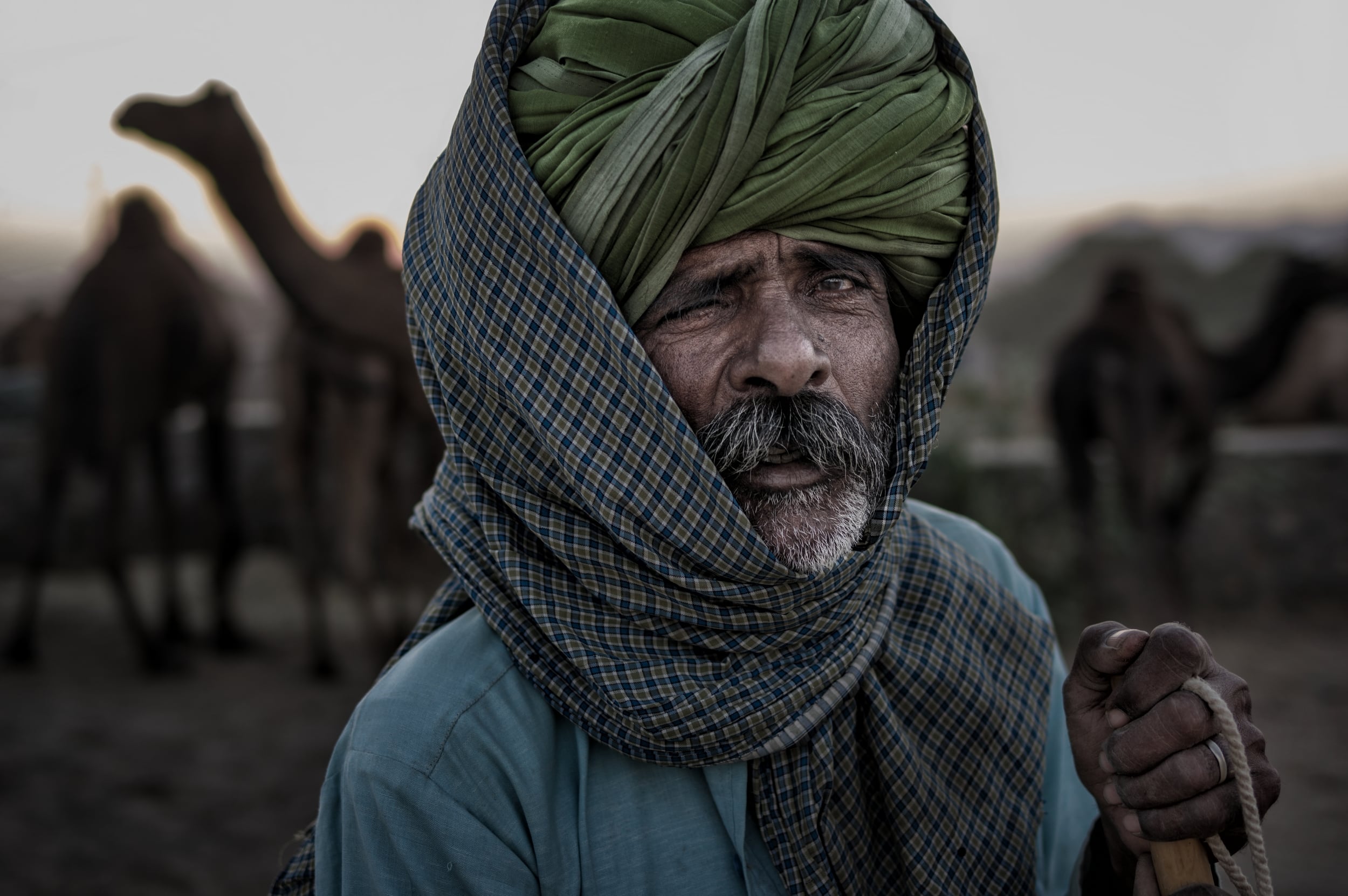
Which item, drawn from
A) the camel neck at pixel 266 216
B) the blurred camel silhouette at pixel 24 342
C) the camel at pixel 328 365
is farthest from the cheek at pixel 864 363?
the blurred camel silhouette at pixel 24 342

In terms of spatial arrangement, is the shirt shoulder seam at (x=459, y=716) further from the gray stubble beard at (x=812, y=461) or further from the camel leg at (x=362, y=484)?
the camel leg at (x=362, y=484)

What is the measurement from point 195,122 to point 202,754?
304cm

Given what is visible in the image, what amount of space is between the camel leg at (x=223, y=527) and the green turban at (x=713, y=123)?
5324 millimetres

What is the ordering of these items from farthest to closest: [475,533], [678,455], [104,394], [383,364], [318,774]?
1. [104,394]
2. [383,364]
3. [318,774]
4. [475,533]
5. [678,455]

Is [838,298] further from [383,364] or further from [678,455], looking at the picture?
[383,364]

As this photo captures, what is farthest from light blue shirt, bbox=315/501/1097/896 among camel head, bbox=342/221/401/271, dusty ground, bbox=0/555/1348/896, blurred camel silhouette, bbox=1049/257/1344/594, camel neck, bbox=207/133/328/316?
blurred camel silhouette, bbox=1049/257/1344/594

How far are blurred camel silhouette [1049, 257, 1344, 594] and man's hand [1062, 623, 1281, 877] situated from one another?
5.67 meters

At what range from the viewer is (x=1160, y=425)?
6.69 meters

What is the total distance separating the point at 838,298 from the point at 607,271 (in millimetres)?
351

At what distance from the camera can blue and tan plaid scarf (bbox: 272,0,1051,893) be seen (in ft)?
4.22

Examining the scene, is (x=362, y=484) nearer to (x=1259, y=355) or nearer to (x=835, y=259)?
(x=835, y=259)

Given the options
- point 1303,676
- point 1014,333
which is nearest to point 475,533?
point 1303,676

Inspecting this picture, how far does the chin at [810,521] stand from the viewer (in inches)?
53.9

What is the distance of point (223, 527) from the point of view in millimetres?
6109
